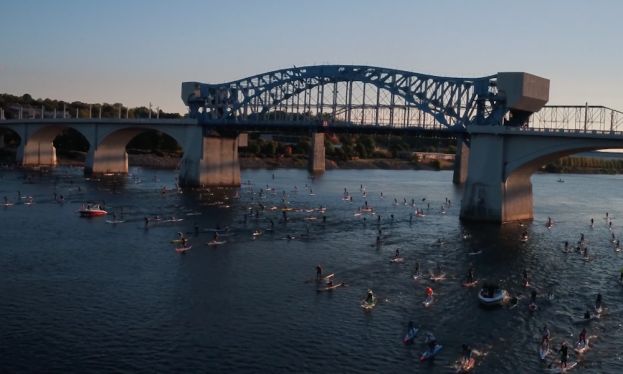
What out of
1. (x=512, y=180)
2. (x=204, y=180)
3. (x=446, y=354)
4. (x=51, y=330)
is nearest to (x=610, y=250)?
(x=512, y=180)

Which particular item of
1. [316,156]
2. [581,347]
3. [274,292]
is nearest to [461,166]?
[316,156]

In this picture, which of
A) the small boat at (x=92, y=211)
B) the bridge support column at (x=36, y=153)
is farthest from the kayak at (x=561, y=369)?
the bridge support column at (x=36, y=153)

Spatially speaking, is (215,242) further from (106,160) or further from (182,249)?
(106,160)

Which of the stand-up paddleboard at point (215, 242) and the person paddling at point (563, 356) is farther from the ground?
the stand-up paddleboard at point (215, 242)

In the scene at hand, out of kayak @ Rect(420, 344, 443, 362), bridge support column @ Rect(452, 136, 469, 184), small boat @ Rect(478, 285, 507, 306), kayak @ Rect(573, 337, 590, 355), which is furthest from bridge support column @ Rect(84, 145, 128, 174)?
kayak @ Rect(573, 337, 590, 355)

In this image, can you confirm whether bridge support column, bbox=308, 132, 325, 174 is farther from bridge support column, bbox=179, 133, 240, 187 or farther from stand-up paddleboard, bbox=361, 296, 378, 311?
stand-up paddleboard, bbox=361, 296, 378, 311

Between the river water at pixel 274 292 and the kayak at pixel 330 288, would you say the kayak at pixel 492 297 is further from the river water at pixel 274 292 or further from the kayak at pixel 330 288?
the kayak at pixel 330 288
